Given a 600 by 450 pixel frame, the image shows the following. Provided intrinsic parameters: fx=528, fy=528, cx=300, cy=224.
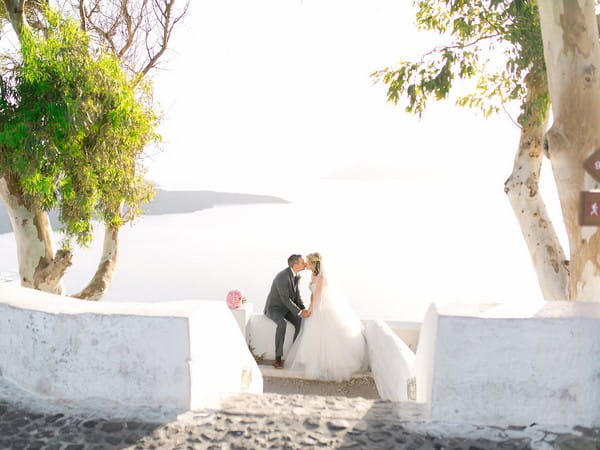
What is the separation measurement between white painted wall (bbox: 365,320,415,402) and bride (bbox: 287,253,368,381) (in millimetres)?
248

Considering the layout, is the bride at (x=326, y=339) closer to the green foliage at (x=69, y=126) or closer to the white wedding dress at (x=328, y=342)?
the white wedding dress at (x=328, y=342)

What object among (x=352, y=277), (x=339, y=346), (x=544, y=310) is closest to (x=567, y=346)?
(x=544, y=310)

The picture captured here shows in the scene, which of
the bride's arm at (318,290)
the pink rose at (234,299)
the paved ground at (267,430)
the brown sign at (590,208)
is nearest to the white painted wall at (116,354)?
the paved ground at (267,430)

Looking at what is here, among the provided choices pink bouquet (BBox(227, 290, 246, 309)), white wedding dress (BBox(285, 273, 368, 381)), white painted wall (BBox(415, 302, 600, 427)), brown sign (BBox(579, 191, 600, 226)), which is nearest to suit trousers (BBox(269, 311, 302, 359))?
white wedding dress (BBox(285, 273, 368, 381))

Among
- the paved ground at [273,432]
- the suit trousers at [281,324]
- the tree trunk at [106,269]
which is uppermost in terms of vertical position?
the tree trunk at [106,269]

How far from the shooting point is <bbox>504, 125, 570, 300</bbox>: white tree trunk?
8.77 meters

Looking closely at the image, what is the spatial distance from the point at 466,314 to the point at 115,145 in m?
7.05

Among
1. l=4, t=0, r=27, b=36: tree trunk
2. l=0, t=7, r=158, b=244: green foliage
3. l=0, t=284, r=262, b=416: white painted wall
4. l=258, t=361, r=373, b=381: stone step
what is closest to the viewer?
l=0, t=284, r=262, b=416: white painted wall

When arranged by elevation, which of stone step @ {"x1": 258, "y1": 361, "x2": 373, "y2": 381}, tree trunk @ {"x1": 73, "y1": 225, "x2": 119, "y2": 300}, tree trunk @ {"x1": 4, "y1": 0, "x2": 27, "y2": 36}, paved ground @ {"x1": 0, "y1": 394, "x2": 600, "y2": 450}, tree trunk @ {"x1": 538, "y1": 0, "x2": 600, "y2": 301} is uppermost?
tree trunk @ {"x1": 4, "y1": 0, "x2": 27, "y2": 36}

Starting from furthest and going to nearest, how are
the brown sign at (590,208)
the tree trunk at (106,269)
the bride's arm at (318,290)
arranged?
the tree trunk at (106,269) < the bride's arm at (318,290) < the brown sign at (590,208)

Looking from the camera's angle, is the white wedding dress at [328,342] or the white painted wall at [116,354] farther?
the white wedding dress at [328,342]

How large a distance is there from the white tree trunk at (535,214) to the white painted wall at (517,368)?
5.91 metres

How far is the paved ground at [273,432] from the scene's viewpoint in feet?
10.2

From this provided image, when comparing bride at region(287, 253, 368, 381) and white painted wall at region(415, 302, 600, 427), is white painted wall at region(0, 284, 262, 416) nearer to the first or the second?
white painted wall at region(415, 302, 600, 427)
